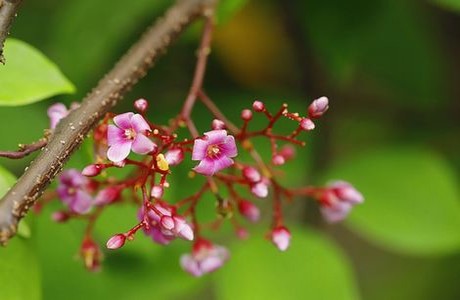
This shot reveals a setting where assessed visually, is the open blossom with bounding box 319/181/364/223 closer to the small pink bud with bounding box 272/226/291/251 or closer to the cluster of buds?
the cluster of buds

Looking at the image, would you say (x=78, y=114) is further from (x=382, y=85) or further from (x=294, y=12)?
(x=382, y=85)

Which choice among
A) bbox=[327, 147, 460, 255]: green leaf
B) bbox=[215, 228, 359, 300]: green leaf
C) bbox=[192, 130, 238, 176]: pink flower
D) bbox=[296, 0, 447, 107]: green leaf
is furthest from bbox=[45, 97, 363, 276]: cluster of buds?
bbox=[296, 0, 447, 107]: green leaf

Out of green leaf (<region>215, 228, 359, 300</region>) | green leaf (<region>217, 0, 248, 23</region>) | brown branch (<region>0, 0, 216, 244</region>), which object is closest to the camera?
brown branch (<region>0, 0, 216, 244</region>)

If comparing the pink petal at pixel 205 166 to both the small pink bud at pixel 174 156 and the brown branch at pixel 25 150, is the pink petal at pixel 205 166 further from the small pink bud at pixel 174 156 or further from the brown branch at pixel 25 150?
the brown branch at pixel 25 150

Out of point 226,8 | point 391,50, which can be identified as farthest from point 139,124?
point 391,50

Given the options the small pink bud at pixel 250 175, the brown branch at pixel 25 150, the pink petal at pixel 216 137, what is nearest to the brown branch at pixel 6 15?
the brown branch at pixel 25 150

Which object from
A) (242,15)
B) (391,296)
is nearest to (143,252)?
(242,15)
